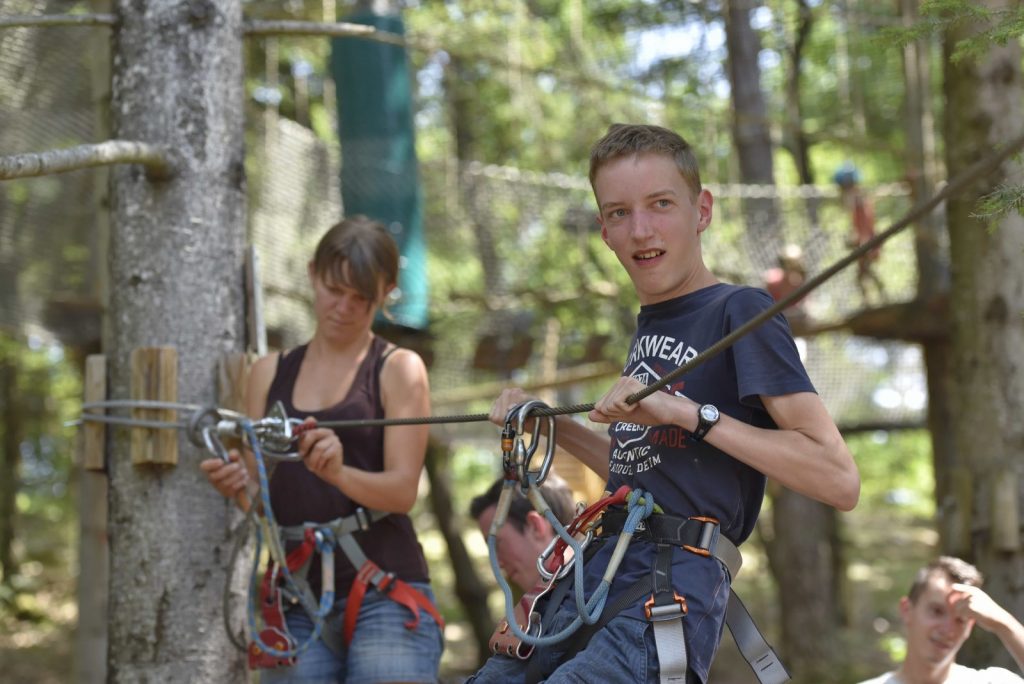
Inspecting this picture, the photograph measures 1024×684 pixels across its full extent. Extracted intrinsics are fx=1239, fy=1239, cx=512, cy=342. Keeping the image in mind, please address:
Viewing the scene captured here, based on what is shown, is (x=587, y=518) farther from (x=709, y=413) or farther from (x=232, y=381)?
(x=232, y=381)

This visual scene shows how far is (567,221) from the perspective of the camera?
27.1 feet

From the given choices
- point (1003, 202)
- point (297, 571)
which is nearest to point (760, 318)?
point (1003, 202)

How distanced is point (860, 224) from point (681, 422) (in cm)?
594

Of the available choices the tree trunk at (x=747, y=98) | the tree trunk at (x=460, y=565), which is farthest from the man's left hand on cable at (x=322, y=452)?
the tree trunk at (x=747, y=98)

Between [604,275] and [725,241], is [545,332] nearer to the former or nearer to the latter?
[604,275]

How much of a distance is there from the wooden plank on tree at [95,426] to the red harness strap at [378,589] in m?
0.84

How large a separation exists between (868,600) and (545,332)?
24.3 feet

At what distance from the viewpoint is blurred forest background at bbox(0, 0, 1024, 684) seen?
6.34m

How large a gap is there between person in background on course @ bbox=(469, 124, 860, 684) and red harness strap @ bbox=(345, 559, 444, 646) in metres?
0.73

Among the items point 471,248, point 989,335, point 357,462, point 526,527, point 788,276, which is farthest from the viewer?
point 471,248

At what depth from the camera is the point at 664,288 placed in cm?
225

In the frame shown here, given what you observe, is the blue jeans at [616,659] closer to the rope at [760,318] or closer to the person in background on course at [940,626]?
the rope at [760,318]

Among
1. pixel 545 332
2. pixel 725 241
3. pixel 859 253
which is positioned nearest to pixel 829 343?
pixel 725 241

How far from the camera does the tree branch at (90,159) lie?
2.75 meters
